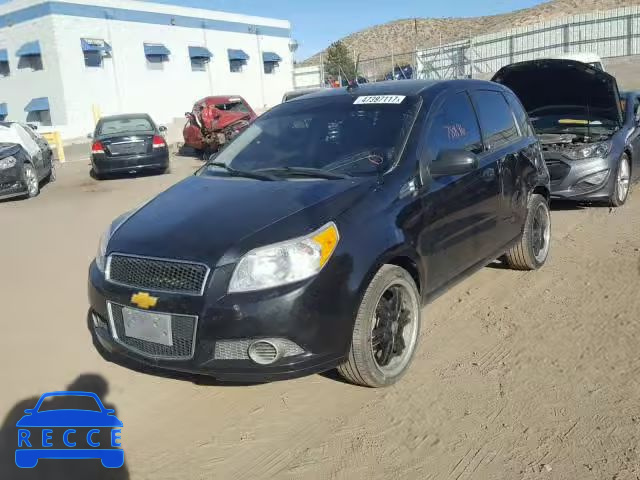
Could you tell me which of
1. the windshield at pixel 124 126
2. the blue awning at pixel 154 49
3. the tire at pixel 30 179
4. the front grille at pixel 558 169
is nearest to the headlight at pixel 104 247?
the front grille at pixel 558 169

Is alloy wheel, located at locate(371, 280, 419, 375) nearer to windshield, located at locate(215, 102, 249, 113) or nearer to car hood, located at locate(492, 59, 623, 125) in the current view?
car hood, located at locate(492, 59, 623, 125)

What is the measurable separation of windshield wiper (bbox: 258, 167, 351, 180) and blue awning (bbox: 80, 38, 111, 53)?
80.4 feet

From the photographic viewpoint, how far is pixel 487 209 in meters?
4.51

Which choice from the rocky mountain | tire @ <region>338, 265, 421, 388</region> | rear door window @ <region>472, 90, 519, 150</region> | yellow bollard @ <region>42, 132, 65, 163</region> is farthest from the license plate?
the rocky mountain

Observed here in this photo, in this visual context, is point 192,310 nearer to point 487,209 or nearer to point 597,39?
point 487,209

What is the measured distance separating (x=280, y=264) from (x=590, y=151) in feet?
19.3

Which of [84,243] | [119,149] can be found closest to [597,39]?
[119,149]

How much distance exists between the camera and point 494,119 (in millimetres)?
4957

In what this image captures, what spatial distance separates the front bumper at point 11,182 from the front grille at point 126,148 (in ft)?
7.29

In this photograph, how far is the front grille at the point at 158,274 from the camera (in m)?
3.02

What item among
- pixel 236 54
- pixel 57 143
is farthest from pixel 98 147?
pixel 236 54

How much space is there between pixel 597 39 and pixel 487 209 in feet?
99.4

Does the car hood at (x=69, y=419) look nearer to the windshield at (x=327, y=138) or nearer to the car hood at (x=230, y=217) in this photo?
the car hood at (x=230, y=217)

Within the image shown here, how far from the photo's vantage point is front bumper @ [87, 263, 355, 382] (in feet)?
9.68
